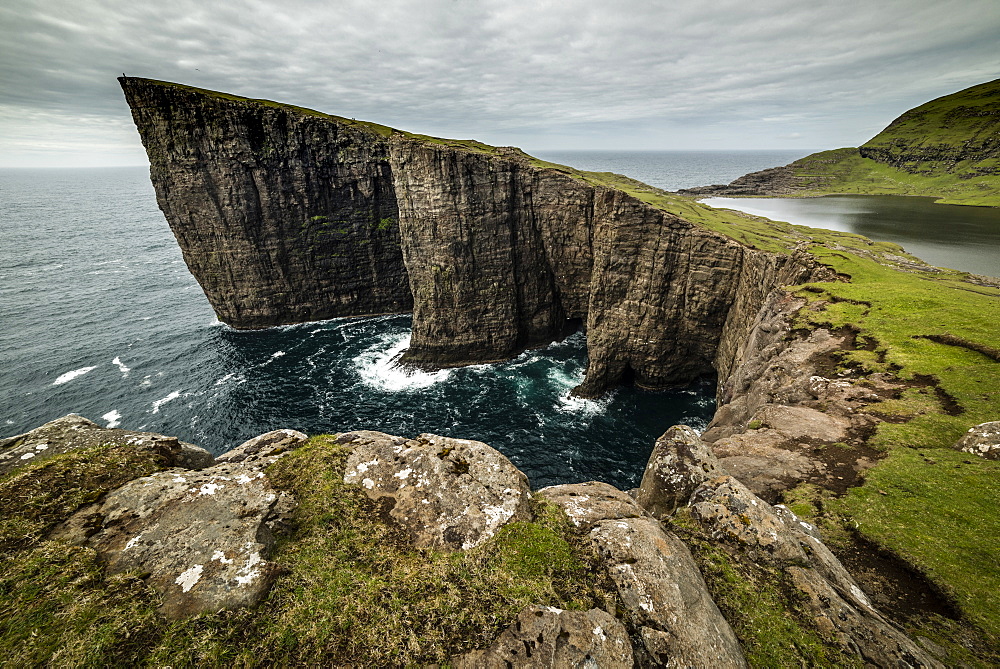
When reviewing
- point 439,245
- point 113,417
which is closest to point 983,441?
point 439,245

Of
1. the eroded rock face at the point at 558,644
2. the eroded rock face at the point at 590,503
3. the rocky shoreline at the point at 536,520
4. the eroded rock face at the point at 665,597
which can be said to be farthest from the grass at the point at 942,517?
the eroded rock face at the point at 558,644

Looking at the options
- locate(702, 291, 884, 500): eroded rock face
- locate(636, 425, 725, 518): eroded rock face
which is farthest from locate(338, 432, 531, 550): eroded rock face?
locate(702, 291, 884, 500): eroded rock face

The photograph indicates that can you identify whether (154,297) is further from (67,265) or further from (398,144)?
(398,144)

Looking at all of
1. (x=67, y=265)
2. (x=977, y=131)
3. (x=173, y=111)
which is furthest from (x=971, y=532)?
(x=977, y=131)

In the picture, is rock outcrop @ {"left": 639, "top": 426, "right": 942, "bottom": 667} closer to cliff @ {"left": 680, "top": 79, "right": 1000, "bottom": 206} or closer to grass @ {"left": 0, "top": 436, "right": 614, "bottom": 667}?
grass @ {"left": 0, "top": 436, "right": 614, "bottom": 667}

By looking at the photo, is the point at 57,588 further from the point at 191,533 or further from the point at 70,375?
the point at 70,375

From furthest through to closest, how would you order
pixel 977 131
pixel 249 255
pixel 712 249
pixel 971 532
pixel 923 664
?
pixel 977 131, pixel 249 255, pixel 712 249, pixel 971 532, pixel 923 664

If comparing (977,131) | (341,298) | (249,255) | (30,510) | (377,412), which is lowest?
(377,412)
